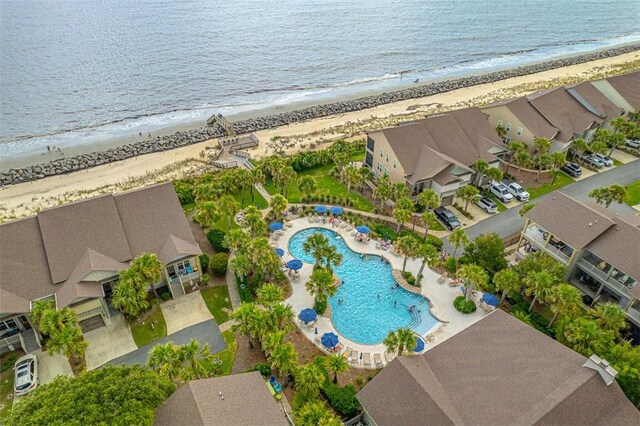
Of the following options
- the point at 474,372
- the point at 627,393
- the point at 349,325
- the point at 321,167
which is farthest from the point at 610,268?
the point at 321,167

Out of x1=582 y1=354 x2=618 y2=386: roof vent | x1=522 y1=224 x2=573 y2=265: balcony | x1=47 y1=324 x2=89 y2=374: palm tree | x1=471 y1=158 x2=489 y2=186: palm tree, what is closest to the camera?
x1=582 y1=354 x2=618 y2=386: roof vent

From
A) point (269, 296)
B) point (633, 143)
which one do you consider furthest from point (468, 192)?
point (633, 143)

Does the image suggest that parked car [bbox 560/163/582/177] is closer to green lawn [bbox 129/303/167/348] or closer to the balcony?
the balcony

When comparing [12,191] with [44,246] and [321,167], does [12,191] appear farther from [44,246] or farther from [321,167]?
[321,167]

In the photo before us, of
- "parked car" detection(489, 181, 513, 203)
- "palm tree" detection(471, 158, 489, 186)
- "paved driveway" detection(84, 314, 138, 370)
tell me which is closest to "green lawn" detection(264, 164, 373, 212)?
"palm tree" detection(471, 158, 489, 186)

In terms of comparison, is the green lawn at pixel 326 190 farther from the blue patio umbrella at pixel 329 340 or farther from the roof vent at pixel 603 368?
the roof vent at pixel 603 368

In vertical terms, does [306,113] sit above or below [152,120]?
below
